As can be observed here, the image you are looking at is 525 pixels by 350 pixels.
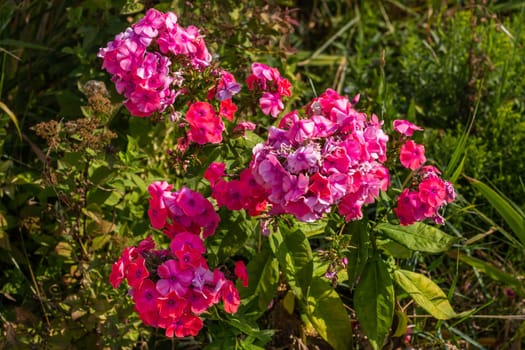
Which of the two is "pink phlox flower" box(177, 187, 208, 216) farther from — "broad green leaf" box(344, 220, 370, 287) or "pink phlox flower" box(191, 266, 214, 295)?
"broad green leaf" box(344, 220, 370, 287)

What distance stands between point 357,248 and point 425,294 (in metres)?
0.33

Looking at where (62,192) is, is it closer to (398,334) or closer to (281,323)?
(281,323)

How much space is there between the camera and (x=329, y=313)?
96.0 inches

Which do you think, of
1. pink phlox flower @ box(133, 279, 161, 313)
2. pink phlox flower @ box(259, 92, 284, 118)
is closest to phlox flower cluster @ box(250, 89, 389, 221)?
pink phlox flower @ box(259, 92, 284, 118)

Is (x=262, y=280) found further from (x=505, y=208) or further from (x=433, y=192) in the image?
(x=505, y=208)

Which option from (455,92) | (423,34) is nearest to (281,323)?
(455,92)

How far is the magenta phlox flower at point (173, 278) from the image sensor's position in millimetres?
2039

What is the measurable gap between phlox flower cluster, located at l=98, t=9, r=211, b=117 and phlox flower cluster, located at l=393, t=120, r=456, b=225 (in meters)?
0.62

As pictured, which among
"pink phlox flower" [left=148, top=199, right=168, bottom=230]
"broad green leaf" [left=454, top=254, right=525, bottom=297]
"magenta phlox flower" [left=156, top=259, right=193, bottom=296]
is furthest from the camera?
"broad green leaf" [left=454, top=254, right=525, bottom=297]

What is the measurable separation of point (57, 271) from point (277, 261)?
89cm

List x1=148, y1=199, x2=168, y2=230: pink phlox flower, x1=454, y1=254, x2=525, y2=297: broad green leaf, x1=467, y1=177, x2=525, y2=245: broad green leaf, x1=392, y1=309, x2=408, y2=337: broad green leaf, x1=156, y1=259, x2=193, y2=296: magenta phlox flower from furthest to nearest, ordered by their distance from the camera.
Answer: x1=454, y1=254, x2=525, y2=297: broad green leaf < x1=467, y1=177, x2=525, y2=245: broad green leaf < x1=392, y1=309, x2=408, y2=337: broad green leaf < x1=148, y1=199, x2=168, y2=230: pink phlox flower < x1=156, y1=259, x2=193, y2=296: magenta phlox flower

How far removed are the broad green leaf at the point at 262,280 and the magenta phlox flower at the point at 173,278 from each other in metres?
0.40

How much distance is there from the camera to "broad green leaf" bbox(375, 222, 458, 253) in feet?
7.57

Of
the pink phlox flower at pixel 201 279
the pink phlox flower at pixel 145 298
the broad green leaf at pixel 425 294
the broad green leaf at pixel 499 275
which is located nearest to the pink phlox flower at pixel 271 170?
the pink phlox flower at pixel 201 279
